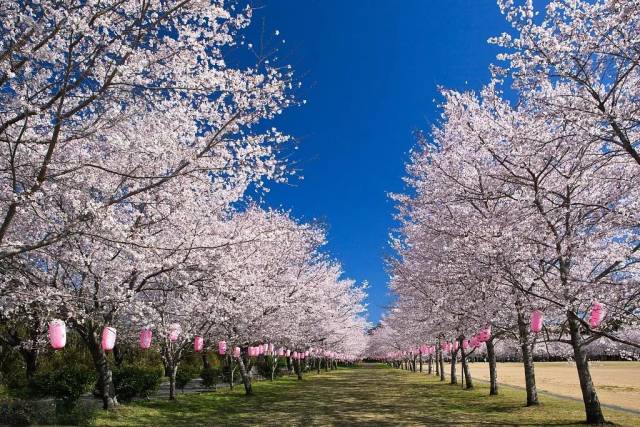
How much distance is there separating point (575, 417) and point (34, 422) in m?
14.5

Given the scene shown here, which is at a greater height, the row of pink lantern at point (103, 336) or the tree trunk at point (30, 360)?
the row of pink lantern at point (103, 336)

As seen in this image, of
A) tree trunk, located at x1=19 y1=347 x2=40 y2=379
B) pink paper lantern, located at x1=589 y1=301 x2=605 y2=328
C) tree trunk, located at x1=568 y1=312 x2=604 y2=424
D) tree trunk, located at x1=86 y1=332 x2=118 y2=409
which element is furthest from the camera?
tree trunk, located at x1=19 y1=347 x2=40 y2=379

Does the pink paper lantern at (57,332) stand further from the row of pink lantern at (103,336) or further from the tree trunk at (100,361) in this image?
the tree trunk at (100,361)

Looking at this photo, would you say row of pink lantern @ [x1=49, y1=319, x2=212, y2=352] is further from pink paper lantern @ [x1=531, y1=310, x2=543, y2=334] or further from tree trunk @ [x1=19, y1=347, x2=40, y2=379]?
tree trunk @ [x1=19, y1=347, x2=40, y2=379]

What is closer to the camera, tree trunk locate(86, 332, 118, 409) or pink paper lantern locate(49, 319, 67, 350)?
pink paper lantern locate(49, 319, 67, 350)

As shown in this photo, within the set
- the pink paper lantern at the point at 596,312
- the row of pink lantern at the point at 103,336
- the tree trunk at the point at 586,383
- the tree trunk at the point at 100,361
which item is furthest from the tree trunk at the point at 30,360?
the pink paper lantern at the point at 596,312

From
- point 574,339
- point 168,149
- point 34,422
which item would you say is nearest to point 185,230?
point 168,149

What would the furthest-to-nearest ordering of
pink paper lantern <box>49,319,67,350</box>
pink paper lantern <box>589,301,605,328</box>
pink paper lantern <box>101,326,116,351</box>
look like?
1. pink paper lantern <box>101,326,116,351</box>
2. pink paper lantern <box>49,319,67,350</box>
3. pink paper lantern <box>589,301,605,328</box>

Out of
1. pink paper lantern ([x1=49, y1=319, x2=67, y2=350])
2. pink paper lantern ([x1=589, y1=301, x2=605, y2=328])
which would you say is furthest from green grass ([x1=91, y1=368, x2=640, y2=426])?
pink paper lantern ([x1=589, y1=301, x2=605, y2=328])

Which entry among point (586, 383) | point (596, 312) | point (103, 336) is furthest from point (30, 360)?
point (596, 312)

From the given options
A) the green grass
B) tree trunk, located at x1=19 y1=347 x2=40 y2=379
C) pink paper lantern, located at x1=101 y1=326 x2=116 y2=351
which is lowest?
the green grass

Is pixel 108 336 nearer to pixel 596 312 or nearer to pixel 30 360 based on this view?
pixel 596 312

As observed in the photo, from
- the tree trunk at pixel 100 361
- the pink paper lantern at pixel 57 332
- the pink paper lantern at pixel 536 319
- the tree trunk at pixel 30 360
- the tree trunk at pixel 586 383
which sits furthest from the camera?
the tree trunk at pixel 30 360

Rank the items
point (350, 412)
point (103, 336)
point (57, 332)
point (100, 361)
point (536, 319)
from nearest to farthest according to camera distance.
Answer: point (57, 332)
point (536, 319)
point (103, 336)
point (100, 361)
point (350, 412)
